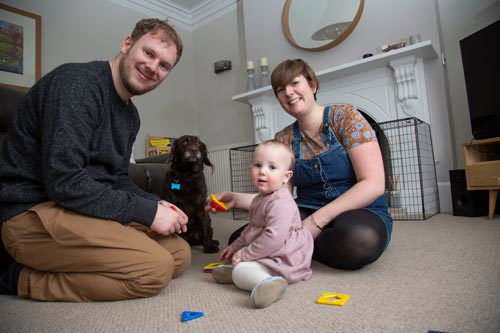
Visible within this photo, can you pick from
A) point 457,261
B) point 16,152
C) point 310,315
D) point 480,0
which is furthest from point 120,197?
point 480,0

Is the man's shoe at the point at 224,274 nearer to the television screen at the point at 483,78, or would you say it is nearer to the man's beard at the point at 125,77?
the man's beard at the point at 125,77

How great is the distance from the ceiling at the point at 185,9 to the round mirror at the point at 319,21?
133 centimetres

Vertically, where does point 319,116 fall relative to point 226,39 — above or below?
below

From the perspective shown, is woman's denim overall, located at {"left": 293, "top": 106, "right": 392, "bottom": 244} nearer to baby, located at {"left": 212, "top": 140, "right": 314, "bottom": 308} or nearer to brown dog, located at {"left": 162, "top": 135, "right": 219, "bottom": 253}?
baby, located at {"left": 212, "top": 140, "right": 314, "bottom": 308}

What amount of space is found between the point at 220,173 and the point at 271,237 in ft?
10.9

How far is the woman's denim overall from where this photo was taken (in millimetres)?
1353

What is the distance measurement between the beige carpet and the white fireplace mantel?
178 centimetres

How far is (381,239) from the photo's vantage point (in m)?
1.18

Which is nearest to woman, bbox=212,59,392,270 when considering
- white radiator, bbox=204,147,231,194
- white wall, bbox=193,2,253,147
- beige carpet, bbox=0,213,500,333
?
beige carpet, bbox=0,213,500,333

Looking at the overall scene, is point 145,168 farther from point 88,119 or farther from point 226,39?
point 226,39

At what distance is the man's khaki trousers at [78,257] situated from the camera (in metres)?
0.96

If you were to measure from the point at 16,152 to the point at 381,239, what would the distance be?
1279mm

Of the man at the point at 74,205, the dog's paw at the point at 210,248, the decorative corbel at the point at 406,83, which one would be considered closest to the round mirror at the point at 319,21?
the decorative corbel at the point at 406,83

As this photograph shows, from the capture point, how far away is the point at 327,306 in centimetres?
90
